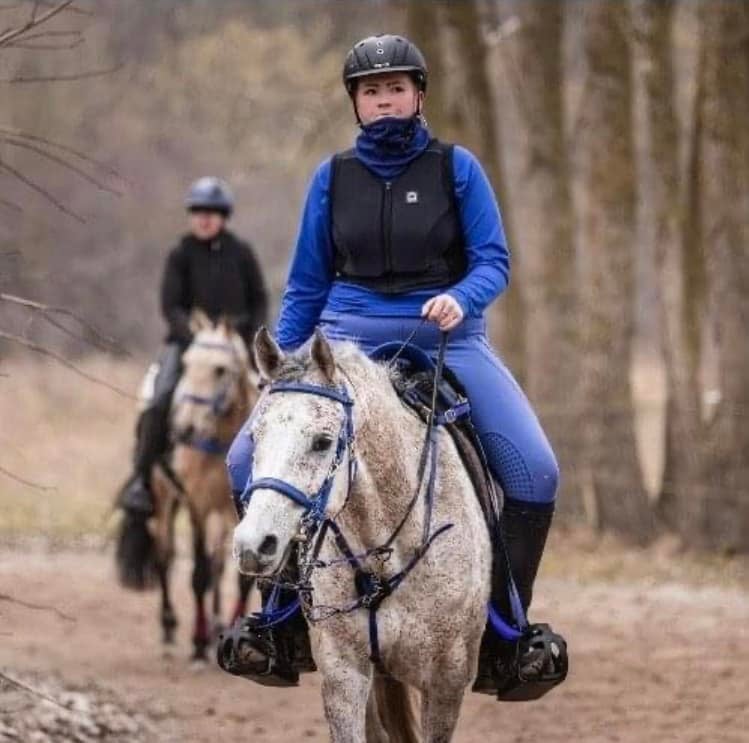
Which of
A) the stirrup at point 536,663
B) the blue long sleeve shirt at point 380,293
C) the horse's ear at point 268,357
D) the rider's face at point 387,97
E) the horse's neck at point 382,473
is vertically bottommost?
the stirrup at point 536,663

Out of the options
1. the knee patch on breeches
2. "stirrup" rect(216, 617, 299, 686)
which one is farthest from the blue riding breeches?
"stirrup" rect(216, 617, 299, 686)

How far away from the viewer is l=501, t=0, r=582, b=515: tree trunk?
18609 mm

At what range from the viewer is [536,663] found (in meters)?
6.70

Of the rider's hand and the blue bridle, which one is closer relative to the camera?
the blue bridle

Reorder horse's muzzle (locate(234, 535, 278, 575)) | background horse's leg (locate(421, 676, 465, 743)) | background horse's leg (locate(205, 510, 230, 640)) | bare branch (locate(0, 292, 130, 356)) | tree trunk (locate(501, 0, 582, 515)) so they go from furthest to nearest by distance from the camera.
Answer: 1. tree trunk (locate(501, 0, 582, 515))
2. background horse's leg (locate(205, 510, 230, 640))
3. bare branch (locate(0, 292, 130, 356))
4. background horse's leg (locate(421, 676, 465, 743))
5. horse's muzzle (locate(234, 535, 278, 575))

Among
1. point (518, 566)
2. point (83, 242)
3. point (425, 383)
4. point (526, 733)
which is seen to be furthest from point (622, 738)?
point (83, 242)

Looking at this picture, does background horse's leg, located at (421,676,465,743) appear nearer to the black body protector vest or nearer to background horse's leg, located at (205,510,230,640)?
the black body protector vest

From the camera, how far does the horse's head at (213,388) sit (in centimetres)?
1191

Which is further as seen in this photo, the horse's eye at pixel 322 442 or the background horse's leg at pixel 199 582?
the background horse's leg at pixel 199 582

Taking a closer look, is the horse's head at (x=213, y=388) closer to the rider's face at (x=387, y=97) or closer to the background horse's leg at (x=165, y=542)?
the background horse's leg at (x=165, y=542)

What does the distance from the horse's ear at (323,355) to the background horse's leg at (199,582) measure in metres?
6.95

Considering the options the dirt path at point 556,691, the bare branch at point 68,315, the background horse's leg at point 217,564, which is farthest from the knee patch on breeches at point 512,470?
the background horse's leg at point 217,564

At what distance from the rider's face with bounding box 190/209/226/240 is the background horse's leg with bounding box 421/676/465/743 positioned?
24.7 ft

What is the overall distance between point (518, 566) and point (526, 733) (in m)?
3.15
